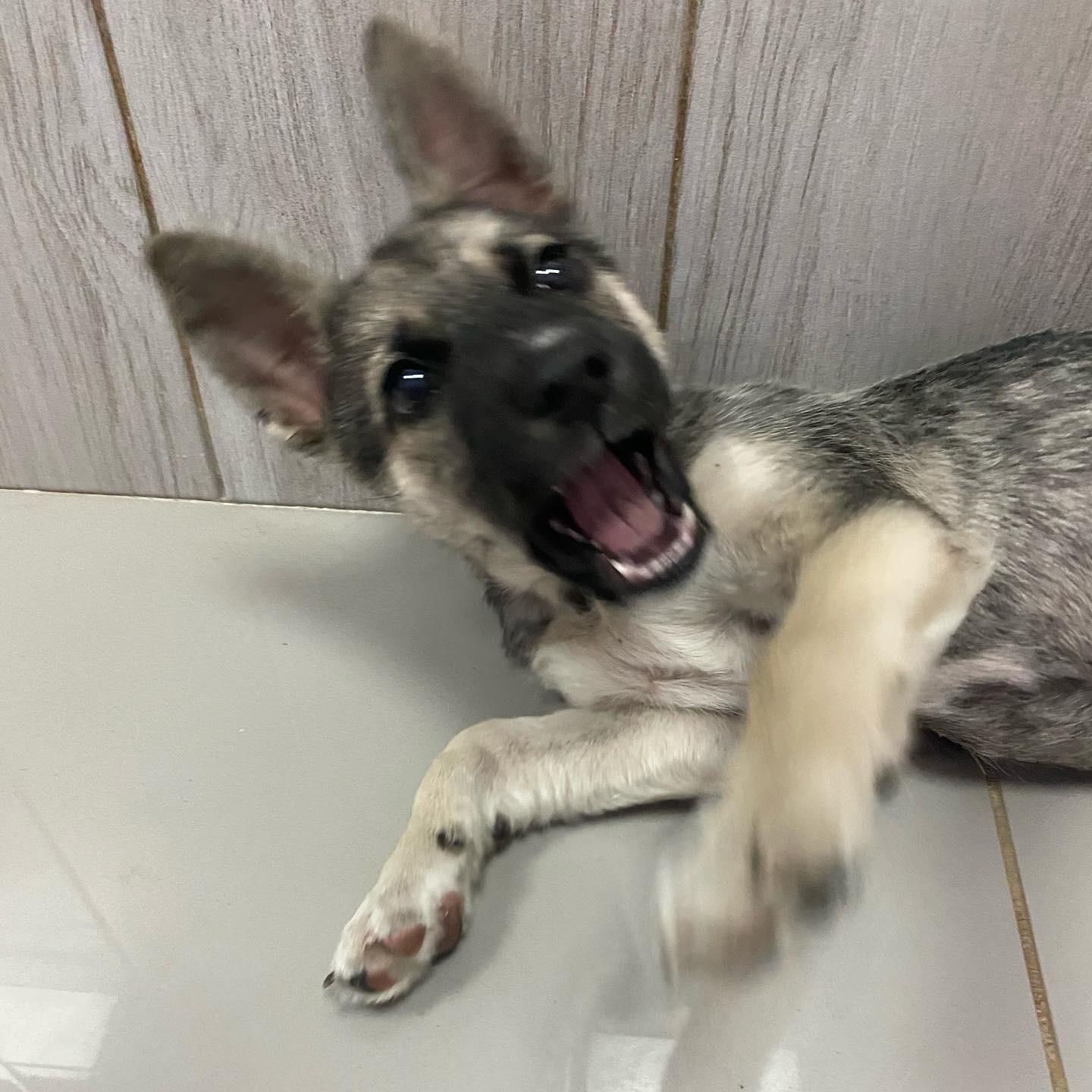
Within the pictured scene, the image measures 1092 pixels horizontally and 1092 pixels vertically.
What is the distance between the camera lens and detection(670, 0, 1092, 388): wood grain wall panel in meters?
1.44

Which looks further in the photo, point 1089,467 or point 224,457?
point 224,457

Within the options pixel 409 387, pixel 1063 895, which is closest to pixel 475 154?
pixel 409 387

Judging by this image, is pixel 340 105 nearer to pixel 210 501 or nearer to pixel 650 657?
pixel 210 501

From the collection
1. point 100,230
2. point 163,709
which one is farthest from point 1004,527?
point 100,230

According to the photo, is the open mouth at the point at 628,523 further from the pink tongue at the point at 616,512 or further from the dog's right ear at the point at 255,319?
the dog's right ear at the point at 255,319

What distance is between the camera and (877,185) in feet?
5.22

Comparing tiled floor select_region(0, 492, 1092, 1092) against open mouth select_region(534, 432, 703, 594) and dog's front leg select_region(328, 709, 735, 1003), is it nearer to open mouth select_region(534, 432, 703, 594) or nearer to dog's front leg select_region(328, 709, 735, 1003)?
dog's front leg select_region(328, 709, 735, 1003)

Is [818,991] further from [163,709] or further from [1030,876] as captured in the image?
[163,709]

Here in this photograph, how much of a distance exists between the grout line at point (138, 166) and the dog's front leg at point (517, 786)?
33.9 inches

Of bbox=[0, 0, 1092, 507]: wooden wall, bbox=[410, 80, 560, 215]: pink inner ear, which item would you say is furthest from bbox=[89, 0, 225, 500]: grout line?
bbox=[410, 80, 560, 215]: pink inner ear

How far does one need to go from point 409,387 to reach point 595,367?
32 cm

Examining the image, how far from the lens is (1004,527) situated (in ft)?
4.66

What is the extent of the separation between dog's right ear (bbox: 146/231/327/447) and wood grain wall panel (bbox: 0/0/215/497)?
1.55ft

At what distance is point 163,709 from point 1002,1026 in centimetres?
144
